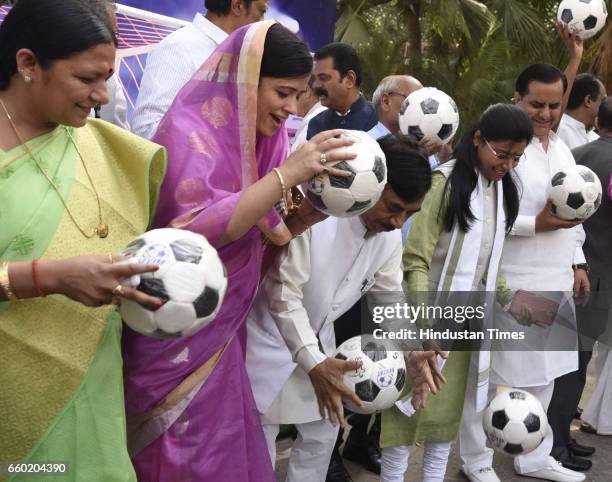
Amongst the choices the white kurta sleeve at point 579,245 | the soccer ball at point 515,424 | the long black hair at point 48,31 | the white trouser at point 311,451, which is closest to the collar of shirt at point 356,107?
the white kurta sleeve at point 579,245

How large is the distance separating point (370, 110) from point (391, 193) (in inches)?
79.7

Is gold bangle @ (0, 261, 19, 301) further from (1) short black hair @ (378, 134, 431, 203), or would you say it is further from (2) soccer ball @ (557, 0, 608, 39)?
(2) soccer ball @ (557, 0, 608, 39)

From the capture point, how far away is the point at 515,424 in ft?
13.0

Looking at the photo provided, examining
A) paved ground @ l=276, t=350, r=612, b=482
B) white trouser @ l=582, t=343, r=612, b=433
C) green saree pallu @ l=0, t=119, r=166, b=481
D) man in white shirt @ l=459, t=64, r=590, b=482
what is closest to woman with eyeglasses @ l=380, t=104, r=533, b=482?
man in white shirt @ l=459, t=64, r=590, b=482

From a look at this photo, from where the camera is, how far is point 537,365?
4.59 metres

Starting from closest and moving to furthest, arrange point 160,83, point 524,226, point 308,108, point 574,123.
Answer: point 160,83
point 524,226
point 308,108
point 574,123

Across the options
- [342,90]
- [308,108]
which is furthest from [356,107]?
[308,108]

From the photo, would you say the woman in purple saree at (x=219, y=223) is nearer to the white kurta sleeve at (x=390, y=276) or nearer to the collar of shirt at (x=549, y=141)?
the white kurta sleeve at (x=390, y=276)

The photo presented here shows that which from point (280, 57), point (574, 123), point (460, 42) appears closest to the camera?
point (280, 57)

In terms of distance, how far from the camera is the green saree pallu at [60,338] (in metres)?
2.27

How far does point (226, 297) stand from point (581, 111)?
3939 mm

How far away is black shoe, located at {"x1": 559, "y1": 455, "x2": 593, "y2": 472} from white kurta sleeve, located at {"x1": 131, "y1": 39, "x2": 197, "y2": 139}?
2996 mm

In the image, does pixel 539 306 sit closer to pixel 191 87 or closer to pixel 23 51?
pixel 191 87

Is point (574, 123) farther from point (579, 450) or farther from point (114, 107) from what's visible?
point (114, 107)
